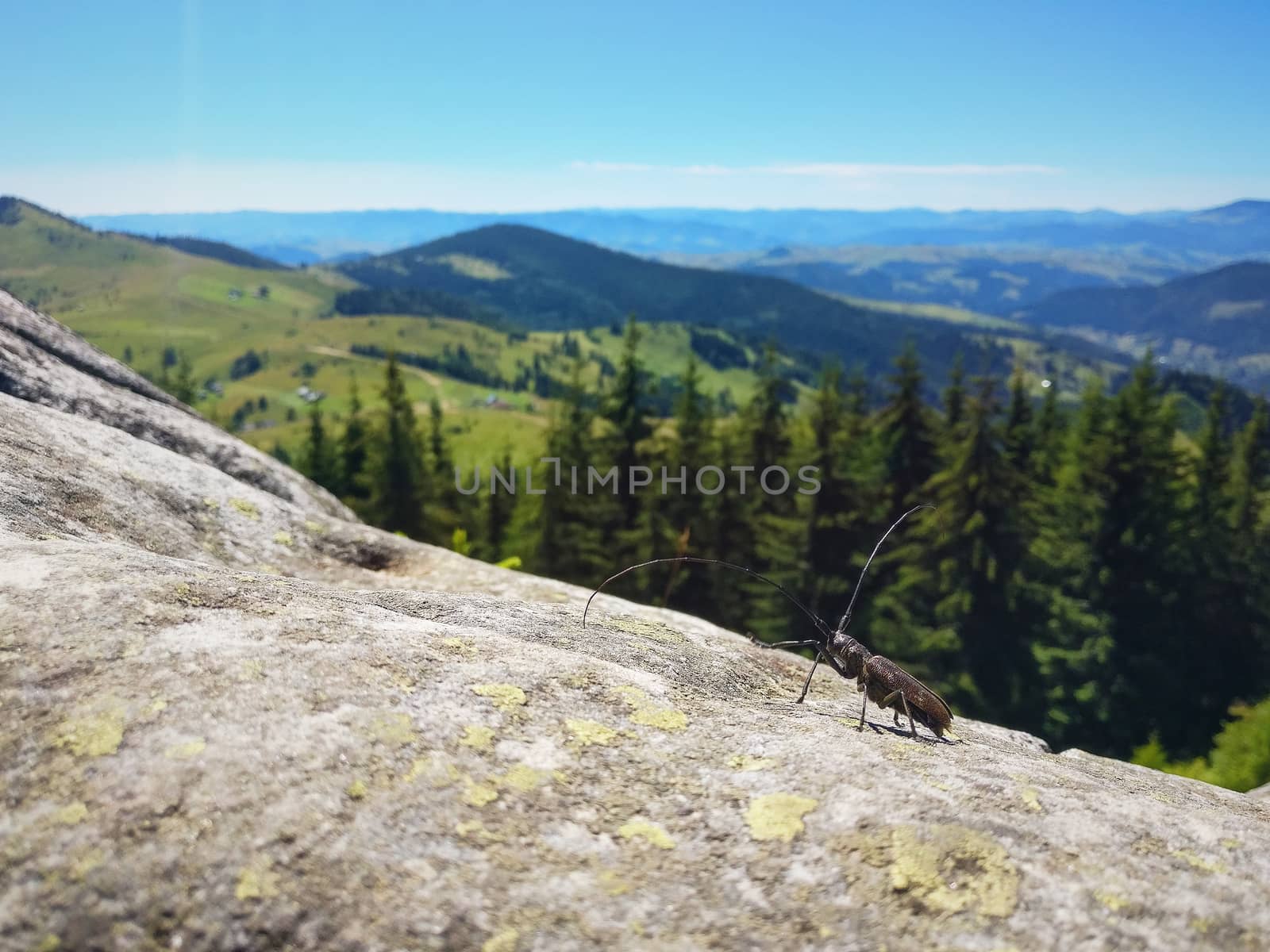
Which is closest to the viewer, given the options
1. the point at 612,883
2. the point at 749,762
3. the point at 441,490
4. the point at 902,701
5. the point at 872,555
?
the point at 612,883

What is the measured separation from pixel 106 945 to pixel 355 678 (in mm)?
1607

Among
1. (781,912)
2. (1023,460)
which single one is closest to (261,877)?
(781,912)

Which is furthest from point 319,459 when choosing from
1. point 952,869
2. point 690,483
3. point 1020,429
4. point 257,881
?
point 952,869

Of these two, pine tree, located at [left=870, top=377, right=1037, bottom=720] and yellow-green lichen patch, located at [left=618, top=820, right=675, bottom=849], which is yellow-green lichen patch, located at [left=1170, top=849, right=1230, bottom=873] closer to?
yellow-green lichen patch, located at [left=618, top=820, right=675, bottom=849]

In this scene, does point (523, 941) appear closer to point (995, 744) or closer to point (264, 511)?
point (995, 744)

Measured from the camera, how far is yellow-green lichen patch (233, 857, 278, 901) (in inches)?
107

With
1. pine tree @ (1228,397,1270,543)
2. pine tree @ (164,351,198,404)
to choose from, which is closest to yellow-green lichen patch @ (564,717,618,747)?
pine tree @ (1228,397,1270,543)

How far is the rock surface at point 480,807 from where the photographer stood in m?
2.79

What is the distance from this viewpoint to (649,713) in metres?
4.46

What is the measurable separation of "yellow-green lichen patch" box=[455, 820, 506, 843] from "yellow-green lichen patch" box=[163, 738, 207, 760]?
120cm

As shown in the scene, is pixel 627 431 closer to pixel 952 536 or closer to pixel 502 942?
pixel 952 536

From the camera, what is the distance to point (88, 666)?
3643 mm

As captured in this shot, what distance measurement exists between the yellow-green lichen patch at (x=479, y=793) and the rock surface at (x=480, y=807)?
0.01 m

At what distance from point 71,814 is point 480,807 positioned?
1.61 meters
